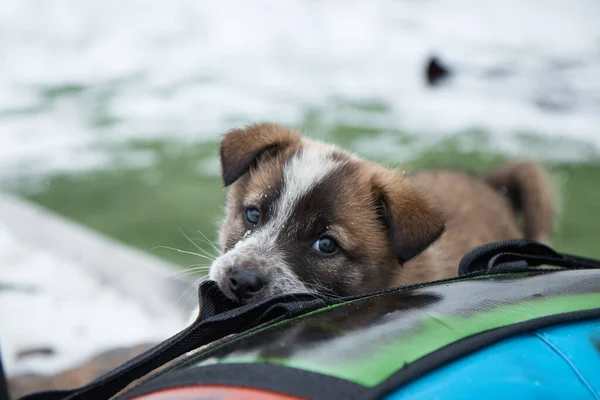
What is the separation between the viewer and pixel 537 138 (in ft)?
23.4

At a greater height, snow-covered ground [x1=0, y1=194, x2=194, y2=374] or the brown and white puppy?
snow-covered ground [x1=0, y1=194, x2=194, y2=374]

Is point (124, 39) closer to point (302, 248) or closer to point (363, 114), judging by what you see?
point (363, 114)

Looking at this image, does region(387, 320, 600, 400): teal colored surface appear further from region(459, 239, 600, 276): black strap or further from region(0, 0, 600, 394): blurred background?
region(0, 0, 600, 394): blurred background

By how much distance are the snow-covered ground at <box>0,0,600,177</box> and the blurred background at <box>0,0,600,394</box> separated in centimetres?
3

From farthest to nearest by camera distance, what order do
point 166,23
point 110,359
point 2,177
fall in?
point 166,23
point 2,177
point 110,359

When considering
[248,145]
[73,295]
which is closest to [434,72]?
[73,295]

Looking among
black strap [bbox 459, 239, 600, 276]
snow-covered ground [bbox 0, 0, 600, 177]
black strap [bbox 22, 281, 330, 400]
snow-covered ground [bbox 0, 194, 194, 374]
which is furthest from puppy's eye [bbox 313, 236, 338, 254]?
snow-covered ground [bbox 0, 0, 600, 177]

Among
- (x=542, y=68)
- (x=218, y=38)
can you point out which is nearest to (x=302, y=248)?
(x=542, y=68)

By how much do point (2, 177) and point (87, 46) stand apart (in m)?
4.64

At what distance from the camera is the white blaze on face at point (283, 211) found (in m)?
2.19

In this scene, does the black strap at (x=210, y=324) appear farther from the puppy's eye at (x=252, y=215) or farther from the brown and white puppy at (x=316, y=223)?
the puppy's eye at (x=252, y=215)

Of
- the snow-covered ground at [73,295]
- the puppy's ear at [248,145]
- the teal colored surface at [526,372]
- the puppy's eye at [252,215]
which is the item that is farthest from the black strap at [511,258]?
the snow-covered ground at [73,295]

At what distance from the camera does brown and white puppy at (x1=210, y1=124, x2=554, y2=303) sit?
2219 mm

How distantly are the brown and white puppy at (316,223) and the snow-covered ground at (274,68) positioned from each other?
4321mm
